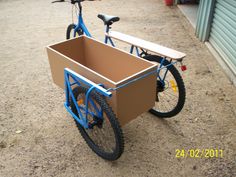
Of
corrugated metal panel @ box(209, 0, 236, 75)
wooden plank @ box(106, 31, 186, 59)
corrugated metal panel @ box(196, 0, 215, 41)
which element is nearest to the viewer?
wooden plank @ box(106, 31, 186, 59)

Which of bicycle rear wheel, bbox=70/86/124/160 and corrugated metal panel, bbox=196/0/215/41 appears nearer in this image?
bicycle rear wheel, bbox=70/86/124/160

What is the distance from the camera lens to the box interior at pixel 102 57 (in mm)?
1927

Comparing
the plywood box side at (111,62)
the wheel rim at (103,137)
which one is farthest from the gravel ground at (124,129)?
the plywood box side at (111,62)

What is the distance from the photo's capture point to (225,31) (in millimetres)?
3109

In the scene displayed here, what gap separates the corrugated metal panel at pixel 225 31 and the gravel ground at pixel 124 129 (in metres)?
0.19

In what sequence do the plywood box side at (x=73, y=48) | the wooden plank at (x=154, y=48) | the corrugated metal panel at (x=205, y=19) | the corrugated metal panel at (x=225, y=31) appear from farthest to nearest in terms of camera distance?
the corrugated metal panel at (x=205, y=19) → the corrugated metal panel at (x=225, y=31) → the plywood box side at (x=73, y=48) → the wooden plank at (x=154, y=48)

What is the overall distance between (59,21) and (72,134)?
354cm

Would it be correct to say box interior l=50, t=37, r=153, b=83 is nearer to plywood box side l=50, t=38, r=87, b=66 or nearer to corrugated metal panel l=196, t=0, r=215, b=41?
plywood box side l=50, t=38, r=87, b=66

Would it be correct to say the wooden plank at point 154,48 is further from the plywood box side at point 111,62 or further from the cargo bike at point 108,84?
the plywood box side at point 111,62

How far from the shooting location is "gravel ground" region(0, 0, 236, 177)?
1.83m

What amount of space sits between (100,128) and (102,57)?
71 centimetres

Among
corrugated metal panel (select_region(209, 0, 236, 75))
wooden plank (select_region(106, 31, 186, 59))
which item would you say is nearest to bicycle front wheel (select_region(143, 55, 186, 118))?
wooden plank (select_region(106, 31, 186, 59))

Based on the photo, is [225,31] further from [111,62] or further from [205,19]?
[111,62]

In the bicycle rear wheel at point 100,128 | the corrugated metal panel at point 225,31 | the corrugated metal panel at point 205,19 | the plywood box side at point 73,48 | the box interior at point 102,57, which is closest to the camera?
the bicycle rear wheel at point 100,128
